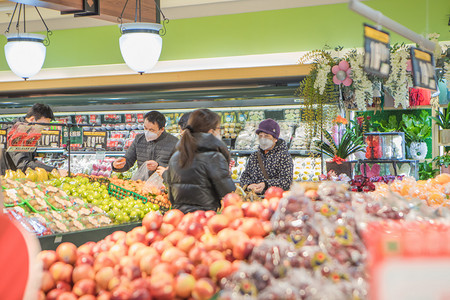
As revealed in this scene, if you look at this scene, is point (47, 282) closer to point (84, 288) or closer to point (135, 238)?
point (84, 288)

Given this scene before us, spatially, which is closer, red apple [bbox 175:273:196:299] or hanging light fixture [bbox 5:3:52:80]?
red apple [bbox 175:273:196:299]

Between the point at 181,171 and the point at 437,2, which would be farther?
the point at 437,2

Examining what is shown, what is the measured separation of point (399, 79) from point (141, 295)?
17.0 ft

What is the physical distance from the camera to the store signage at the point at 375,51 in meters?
3.24

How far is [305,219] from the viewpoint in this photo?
70.5 inches

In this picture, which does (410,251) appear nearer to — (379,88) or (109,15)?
(109,15)

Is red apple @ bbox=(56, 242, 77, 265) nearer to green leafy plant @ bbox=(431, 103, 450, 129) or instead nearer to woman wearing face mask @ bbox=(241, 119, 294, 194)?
woman wearing face mask @ bbox=(241, 119, 294, 194)

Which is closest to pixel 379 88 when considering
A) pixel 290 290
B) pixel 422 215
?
pixel 422 215

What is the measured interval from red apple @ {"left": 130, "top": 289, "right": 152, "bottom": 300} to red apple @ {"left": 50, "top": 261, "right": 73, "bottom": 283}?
435mm

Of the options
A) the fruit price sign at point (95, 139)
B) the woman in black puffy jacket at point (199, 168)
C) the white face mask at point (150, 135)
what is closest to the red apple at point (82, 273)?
the woman in black puffy jacket at point (199, 168)

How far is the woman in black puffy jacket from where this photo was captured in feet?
12.0

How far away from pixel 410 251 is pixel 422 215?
91 cm

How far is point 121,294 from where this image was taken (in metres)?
1.61

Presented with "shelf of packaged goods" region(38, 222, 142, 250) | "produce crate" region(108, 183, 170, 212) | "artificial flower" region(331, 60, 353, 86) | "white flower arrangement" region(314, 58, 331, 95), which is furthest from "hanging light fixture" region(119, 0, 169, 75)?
"artificial flower" region(331, 60, 353, 86)
